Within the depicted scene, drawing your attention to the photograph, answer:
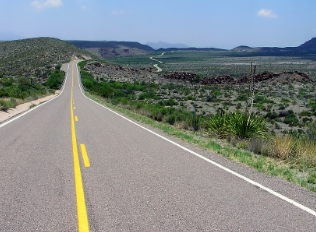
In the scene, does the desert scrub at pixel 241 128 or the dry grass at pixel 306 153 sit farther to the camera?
the desert scrub at pixel 241 128

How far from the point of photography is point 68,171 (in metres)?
6.29

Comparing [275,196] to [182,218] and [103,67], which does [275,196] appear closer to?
[182,218]

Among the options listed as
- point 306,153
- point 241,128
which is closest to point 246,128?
point 241,128

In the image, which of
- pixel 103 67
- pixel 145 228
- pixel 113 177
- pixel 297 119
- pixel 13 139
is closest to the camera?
pixel 145 228

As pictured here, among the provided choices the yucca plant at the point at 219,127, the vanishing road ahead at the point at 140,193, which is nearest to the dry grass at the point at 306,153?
the vanishing road ahead at the point at 140,193

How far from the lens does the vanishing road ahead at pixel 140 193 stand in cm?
399

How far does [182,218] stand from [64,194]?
2246 millimetres

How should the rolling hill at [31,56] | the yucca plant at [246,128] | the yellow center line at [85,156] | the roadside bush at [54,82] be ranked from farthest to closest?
the rolling hill at [31,56]
the roadside bush at [54,82]
the yucca plant at [246,128]
the yellow center line at [85,156]

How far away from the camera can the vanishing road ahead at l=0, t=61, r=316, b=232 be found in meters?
3.99

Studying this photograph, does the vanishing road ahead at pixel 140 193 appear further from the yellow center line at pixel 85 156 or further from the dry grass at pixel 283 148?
the dry grass at pixel 283 148

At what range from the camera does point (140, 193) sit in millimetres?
5008

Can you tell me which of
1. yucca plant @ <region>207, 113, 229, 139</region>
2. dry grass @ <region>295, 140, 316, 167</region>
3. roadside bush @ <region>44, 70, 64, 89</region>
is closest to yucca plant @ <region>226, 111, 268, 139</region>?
yucca plant @ <region>207, 113, 229, 139</region>

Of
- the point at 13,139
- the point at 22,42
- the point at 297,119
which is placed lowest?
the point at 297,119

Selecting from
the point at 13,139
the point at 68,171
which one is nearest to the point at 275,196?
the point at 68,171
